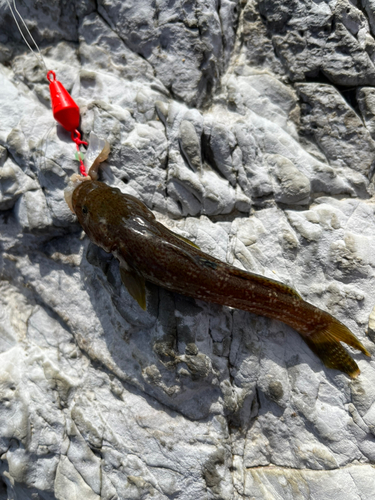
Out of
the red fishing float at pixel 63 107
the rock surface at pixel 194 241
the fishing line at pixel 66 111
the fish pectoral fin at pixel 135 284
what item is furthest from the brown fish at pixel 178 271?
the red fishing float at pixel 63 107

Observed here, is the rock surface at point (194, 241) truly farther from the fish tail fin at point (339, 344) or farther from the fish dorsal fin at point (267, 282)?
the fish dorsal fin at point (267, 282)

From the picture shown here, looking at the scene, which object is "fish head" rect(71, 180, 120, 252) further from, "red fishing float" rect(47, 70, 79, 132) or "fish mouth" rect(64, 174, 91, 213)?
"red fishing float" rect(47, 70, 79, 132)

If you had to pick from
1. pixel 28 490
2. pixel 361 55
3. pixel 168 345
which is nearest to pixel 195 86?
pixel 361 55

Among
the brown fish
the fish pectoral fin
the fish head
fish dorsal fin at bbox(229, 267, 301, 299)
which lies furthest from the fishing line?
fish dorsal fin at bbox(229, 267, 301, 299)

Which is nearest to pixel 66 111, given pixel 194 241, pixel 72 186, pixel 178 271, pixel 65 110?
pixel 65 110

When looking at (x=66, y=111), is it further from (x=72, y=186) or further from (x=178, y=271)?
(x=178, y=271)

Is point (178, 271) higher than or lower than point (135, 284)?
higher

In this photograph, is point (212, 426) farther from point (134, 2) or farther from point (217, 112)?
point (134, 2)
